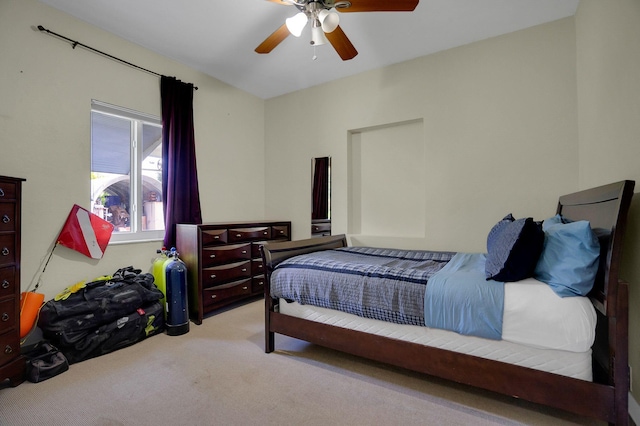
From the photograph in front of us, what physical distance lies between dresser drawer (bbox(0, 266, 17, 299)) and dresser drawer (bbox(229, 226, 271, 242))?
5.67ft

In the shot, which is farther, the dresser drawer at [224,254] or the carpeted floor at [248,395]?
the dresser drawer at [224,254]

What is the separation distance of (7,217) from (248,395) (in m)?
1.87

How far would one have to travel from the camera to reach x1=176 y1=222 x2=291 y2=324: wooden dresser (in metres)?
2.96

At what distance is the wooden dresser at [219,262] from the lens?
9.73 feet

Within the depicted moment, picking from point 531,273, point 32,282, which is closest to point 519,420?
point 531,273

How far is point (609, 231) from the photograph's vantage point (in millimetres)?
1377

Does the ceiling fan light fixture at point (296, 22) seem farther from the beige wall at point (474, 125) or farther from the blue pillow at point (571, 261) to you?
the blue pillow at point (571, 261)

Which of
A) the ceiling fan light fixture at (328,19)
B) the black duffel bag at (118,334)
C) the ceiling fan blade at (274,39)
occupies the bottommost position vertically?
the black duffel bag at (118,334)

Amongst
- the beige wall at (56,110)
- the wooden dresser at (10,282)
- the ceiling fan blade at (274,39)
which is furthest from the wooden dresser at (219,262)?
the ceiling fan blade at (274,39)

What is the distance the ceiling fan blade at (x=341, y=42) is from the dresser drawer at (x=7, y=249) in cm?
261

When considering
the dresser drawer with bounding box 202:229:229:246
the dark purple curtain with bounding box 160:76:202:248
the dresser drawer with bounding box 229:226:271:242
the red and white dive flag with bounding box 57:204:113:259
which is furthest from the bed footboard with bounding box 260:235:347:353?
the red and white dive flag with bounding box 57:204:113:259

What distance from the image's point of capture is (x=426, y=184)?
323cm

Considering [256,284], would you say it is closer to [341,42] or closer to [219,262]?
[219,262]

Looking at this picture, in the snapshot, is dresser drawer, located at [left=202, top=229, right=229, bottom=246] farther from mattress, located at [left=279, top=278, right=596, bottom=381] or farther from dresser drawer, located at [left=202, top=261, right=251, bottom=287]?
mattress, located at [left=279, top=278, right=596, bottom=381]
